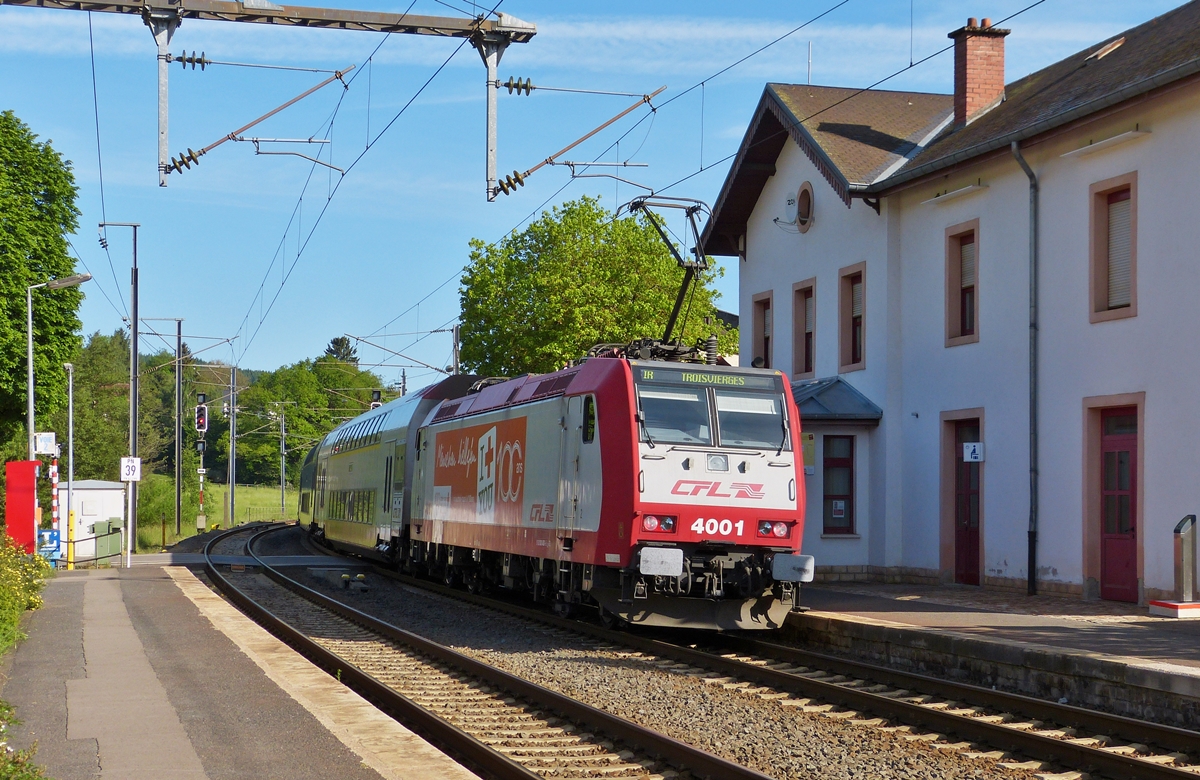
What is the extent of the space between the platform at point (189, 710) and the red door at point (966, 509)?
38.1ft

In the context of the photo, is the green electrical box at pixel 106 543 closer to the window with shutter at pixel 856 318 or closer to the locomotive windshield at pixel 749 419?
the window with shutter at pixel 856 318

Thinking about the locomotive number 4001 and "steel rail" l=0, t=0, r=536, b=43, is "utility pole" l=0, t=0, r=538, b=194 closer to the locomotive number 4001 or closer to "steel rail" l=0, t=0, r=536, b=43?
"steel rail" l=0, t=0, r=536, b=43

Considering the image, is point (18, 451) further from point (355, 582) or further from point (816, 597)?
point (816, 597)

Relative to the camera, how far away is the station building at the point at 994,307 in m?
17.6

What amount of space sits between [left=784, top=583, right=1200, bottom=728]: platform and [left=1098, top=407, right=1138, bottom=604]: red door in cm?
46

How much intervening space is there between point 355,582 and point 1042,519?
1321 cm

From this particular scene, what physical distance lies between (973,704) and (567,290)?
3226cm

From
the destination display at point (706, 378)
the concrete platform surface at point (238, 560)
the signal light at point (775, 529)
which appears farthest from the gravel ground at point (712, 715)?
the concrete platform surface at point (238, 560)

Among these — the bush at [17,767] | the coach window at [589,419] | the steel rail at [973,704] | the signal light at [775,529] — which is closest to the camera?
the bush at [17,767]

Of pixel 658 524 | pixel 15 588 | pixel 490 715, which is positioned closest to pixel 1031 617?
pixel 658 524

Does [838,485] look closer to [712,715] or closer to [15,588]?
[15,588]

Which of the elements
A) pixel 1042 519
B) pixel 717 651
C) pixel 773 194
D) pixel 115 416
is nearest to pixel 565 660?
pixel 717 651

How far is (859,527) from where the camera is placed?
24.0 m

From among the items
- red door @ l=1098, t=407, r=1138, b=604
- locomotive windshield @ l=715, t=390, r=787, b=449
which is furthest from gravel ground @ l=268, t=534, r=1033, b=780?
red door @ l=1098, t=407, r=1138, b=604
